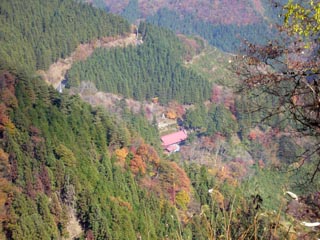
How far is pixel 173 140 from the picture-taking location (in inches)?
2108

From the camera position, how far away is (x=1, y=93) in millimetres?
29656

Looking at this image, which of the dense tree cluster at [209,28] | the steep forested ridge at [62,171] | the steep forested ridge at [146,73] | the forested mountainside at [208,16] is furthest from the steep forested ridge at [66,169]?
the forested mountainside at [208,16]

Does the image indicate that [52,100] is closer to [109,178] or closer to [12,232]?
[109,178]

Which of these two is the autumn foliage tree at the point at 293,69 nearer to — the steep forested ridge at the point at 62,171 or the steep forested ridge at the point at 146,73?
the steep forested ridge at the point at 62,171

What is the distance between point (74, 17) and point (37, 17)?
621cm

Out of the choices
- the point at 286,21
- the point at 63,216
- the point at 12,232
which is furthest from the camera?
the point at 63,216

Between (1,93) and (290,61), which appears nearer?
(290,61)

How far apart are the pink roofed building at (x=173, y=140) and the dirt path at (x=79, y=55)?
1464 centimetres

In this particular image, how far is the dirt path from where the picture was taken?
53853 mm

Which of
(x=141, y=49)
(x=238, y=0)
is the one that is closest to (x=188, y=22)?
(x=238, y=0)

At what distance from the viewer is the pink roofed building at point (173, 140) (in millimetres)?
51728

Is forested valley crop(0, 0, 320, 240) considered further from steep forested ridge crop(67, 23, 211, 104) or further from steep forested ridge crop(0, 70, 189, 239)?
steep forested ridge crop(67, 23, 211, 104)

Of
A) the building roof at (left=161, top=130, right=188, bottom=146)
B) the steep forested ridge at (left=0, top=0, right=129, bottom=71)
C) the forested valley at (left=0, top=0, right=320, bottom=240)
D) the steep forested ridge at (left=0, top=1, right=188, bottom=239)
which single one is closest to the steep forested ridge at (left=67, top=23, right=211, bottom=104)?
the forested valley at (left=0, top=0, right=320, bottom=240)

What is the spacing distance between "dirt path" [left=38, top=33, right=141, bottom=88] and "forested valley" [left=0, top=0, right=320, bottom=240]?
74cm
